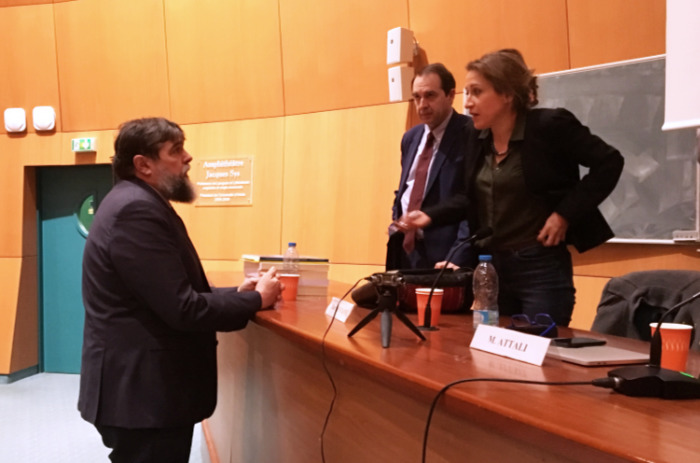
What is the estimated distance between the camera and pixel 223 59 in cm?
523

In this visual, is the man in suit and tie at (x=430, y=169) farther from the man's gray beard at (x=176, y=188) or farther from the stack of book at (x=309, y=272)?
the man's gray beard at (x=176, y=188)

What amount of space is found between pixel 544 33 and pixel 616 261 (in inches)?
51.4

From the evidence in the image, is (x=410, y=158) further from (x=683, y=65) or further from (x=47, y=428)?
(x=47, y=428)

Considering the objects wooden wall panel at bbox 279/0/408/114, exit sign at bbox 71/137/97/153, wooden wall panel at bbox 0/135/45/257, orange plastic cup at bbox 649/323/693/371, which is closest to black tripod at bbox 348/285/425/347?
orange plastic cup at bbox 649/323/693/371

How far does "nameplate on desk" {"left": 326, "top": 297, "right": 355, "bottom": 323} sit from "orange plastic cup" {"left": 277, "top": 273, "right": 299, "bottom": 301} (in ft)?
1.56

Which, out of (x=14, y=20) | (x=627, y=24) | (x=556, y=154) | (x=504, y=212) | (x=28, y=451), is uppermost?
(x=14, y=20)

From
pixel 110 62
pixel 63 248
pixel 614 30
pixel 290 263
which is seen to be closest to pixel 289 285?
pixel 290 263

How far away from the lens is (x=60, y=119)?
568 cm

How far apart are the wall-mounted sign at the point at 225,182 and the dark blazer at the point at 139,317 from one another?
3321 millimetres

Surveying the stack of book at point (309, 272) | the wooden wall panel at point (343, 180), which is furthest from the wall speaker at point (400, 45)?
the stack of book at point (309, 272)

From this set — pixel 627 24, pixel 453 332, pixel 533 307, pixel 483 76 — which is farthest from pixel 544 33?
pixel 453 332

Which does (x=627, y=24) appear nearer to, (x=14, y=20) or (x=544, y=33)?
(x=544, y=33)

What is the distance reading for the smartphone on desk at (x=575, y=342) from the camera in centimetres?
128

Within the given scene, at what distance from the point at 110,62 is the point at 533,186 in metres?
4.72
